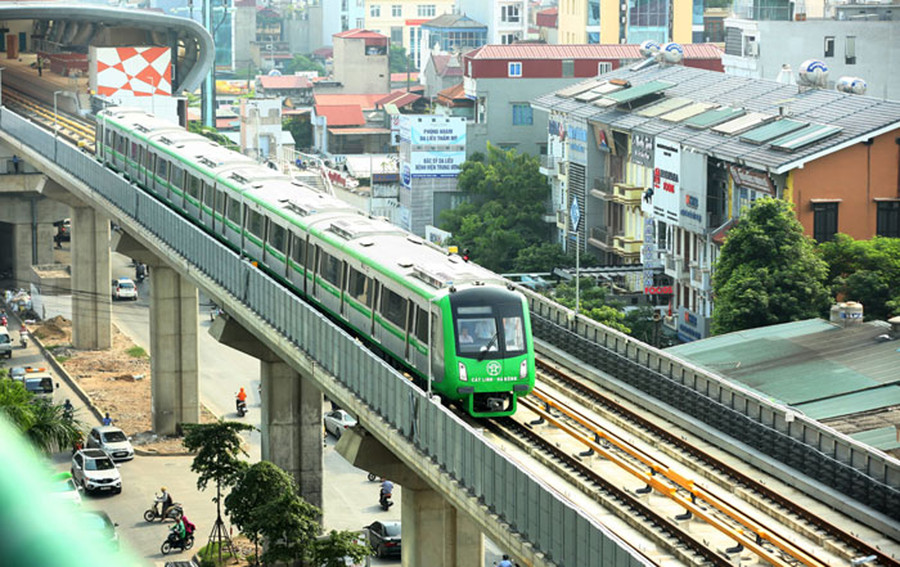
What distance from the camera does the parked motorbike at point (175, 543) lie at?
1881 inches

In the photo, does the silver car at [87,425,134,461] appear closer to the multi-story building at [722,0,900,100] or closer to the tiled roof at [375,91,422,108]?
the multi-story building at [722,0,900,100]

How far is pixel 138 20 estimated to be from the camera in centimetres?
8956

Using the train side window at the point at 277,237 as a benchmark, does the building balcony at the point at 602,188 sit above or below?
below

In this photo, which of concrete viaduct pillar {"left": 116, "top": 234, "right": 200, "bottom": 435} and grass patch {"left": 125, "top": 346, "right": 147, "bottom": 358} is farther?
grass patch {"left": 125, "top": 346, "right": 147, "bottom": 358}

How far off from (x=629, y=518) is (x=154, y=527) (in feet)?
99.7

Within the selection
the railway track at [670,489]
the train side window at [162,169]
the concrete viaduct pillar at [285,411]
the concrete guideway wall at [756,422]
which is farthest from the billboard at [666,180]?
the railway track at [670,489]

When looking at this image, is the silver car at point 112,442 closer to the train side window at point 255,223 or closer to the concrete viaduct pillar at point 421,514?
the train side window at point 255,223

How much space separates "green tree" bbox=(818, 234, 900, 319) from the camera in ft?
196

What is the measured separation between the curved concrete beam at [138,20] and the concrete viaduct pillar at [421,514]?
59.9 m

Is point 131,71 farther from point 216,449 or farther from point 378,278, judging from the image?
point 378,278

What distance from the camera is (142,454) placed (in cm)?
6178

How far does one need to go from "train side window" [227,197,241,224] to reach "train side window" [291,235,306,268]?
709 centimetres

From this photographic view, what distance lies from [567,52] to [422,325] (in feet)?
286

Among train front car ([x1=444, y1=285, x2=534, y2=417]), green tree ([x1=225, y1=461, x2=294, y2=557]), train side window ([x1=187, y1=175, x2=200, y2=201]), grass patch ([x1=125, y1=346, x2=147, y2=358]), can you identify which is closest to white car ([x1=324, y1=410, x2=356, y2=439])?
train side window ([x1=187, y1=175, x2=200, y2=201])
